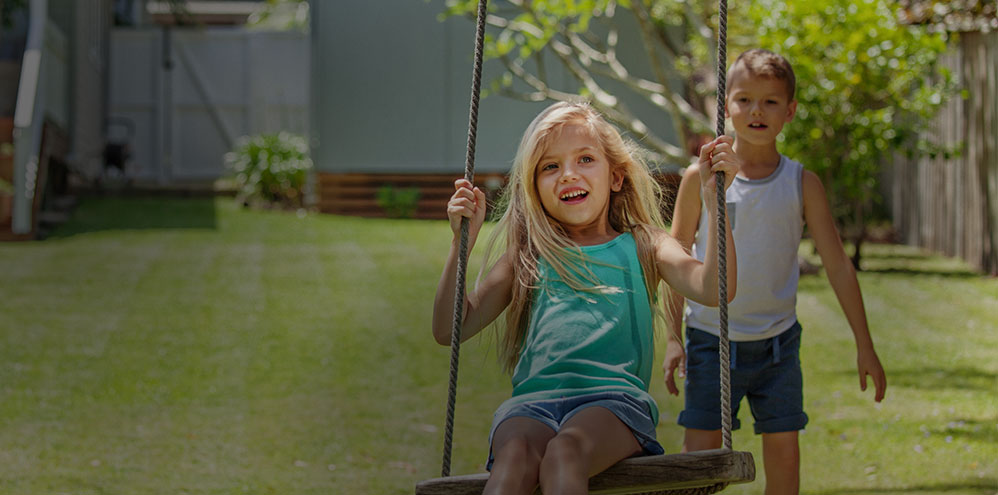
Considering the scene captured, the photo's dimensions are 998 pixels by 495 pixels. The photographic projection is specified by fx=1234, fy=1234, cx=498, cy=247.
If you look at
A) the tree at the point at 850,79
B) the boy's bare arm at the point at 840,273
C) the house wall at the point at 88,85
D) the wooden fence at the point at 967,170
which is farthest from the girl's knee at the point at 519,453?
the house wall at the point at 88,85

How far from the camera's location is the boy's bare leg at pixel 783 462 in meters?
3.24

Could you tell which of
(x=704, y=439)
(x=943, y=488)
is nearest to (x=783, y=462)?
(x=704, y=439)

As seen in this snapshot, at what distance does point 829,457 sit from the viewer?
469 centimetres

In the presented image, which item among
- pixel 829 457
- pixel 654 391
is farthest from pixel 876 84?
pixel 829 457

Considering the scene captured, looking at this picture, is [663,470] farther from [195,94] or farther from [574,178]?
[195,94]

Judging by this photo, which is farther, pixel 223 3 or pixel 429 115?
pixel 223 3

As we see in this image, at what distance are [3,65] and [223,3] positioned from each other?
13.0 m

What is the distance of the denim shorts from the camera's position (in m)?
2.48

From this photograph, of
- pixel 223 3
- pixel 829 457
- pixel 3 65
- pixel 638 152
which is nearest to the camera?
pixel 638 152

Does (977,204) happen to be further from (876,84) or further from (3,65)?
(3,65)

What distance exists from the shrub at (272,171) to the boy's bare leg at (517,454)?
12182mm

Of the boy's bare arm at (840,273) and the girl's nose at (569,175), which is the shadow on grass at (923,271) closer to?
the boy's bare arm at (840,273)

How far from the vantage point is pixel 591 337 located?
102 inches

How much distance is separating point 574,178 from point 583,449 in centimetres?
65
